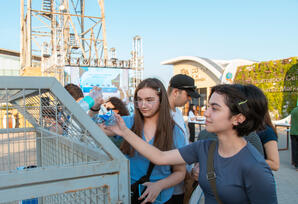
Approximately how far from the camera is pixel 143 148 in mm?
1388

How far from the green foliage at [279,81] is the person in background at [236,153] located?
1375 centimetres

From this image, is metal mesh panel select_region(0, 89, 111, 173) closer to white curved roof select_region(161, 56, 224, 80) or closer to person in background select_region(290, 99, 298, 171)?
person in background select_region(290, 99, 298, 171)

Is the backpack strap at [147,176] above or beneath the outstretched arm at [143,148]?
beneath

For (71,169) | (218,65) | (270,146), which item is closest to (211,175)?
(71,169)

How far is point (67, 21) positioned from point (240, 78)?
13.1 meters

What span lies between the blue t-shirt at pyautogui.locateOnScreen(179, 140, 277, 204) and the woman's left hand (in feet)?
1.05

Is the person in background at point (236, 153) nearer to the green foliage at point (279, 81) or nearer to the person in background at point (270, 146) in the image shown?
the person in background at point (270, 146)

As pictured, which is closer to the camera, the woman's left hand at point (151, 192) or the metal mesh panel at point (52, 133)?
the metal mesh panel at point (52, 133)

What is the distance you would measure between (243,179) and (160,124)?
660mm

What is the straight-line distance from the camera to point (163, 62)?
2759 cm

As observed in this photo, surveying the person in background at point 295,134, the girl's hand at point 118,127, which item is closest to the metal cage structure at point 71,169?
the girl's hand at point 118,127

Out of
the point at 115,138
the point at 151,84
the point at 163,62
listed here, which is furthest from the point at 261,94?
the point at 163,62

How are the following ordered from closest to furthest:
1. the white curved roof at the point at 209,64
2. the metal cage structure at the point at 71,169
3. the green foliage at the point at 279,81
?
the metal cage structure at the point at 71,169, the green foliage at the point at 279,81, the white curved roof at the point at 209,64

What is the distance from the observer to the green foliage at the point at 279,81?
13531mm
